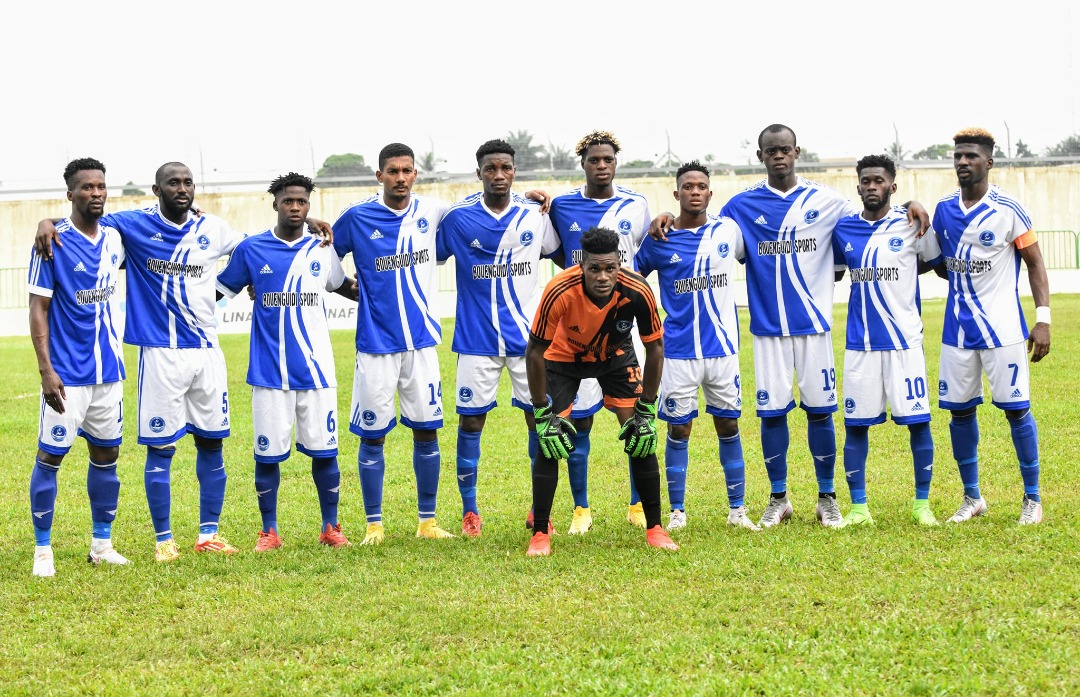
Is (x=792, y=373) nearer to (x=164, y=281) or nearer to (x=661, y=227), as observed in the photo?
(x=661, y=227)

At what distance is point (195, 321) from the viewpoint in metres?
7.69

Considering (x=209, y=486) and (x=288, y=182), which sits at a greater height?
(x=288, y=182)

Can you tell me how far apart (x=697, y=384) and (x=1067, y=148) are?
34536mm

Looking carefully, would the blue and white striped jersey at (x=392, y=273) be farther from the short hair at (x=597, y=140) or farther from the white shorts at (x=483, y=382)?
the short hair at (x=597, y=140)

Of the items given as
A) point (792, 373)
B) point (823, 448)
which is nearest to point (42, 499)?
point (792, 373)

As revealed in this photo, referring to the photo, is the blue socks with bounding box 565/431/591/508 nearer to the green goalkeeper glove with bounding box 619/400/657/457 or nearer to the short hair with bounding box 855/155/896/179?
the green goalkeeper glove with bounding box 619/400/657/457

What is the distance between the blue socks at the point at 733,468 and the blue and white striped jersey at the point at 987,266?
5.52 ft

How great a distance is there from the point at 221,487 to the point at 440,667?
3248 mm

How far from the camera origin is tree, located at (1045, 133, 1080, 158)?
37.3 meters

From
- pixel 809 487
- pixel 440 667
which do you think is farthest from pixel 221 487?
pixel 809 487

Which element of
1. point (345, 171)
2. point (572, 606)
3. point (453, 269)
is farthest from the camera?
point (345, 171)

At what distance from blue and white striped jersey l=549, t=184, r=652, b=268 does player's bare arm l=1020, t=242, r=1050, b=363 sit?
8.57ft

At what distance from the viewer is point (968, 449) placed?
314 inches

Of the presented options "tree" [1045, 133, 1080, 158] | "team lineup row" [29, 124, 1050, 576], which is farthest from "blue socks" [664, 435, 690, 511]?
"tree" [1045, 133, 1080, 158]
